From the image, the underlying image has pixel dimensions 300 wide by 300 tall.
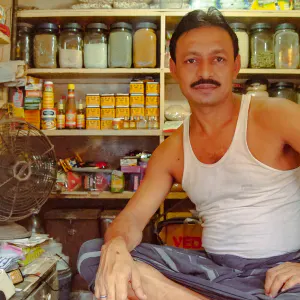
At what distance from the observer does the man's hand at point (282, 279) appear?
3.15 ft

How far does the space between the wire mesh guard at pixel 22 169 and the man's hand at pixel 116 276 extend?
750 mm

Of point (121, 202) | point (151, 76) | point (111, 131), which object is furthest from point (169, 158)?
point (121, 202)

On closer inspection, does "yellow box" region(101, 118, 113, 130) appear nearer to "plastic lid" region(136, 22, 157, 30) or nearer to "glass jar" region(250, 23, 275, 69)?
"plastic lid" region(136, 22, 157, 30)

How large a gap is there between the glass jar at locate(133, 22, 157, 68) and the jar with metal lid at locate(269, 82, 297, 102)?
30.0 inches

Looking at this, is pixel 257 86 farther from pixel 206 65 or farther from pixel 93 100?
pixel 206 65

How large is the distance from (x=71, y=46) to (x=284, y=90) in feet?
4.39

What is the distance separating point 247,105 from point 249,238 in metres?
0.42

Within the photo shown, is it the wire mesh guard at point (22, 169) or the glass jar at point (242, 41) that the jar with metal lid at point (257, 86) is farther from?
the wire mesh guard at point (22, 169)

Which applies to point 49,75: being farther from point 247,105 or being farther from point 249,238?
point 249,238

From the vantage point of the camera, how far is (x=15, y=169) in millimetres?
1601

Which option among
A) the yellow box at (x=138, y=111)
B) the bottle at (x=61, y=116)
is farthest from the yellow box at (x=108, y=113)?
the bottle at (x=61, y=116)

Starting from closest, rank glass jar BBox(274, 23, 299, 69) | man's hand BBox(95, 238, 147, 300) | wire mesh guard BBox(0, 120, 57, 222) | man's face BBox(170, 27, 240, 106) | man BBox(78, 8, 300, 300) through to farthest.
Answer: man's hand BBox(95, 238, 147, 300) < man BBox(78, 8, 300, 300) < man's face BBox(170, 27, 240, 106) < wire mesh guard BBox(0, 120, 57, 222) < glass jar BBox(274, 23, 299, 69)

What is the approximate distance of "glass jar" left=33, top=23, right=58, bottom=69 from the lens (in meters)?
2.37

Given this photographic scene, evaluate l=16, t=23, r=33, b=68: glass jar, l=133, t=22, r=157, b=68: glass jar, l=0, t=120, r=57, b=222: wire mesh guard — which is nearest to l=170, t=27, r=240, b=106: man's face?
l=0, t=120, r=57, b=222: wire mesh guard
